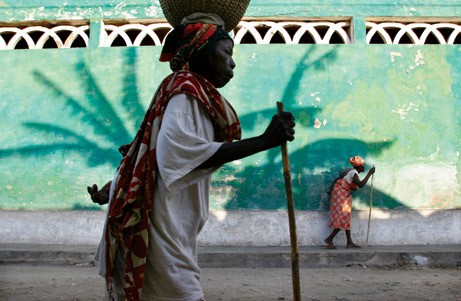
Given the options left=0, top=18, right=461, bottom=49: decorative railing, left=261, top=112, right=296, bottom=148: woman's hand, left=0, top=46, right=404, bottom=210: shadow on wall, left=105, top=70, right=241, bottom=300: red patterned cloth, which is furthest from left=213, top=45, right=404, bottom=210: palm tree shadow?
left=261, top=112, right=296, bottom=148: woman's hand

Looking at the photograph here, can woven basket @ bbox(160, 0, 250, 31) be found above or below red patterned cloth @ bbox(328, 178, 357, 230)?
above

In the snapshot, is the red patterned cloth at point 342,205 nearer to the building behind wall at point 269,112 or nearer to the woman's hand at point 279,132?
the building behind wall at point 269,112

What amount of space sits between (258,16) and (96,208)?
12.7 ft

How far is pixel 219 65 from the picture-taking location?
5.56ft

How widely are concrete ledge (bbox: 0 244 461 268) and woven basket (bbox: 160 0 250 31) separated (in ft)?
14.7

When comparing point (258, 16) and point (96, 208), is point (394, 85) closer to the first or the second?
point (258, 16)

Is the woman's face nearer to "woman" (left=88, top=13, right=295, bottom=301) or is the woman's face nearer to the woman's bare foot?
"woman" (left=88, top=13, right=295, bottom=301)

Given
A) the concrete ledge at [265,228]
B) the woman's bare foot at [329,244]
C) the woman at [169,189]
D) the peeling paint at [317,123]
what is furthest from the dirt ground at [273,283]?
the woman at [169,189]

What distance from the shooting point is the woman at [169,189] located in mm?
1419

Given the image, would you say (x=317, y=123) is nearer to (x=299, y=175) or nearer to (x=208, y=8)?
(x=299, y=175)

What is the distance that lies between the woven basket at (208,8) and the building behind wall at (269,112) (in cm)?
542

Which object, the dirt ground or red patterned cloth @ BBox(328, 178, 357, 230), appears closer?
the dirt ground

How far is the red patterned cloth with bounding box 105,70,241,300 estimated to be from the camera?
55.8 inches

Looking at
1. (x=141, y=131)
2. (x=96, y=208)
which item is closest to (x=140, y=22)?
(x=96, y=208)
